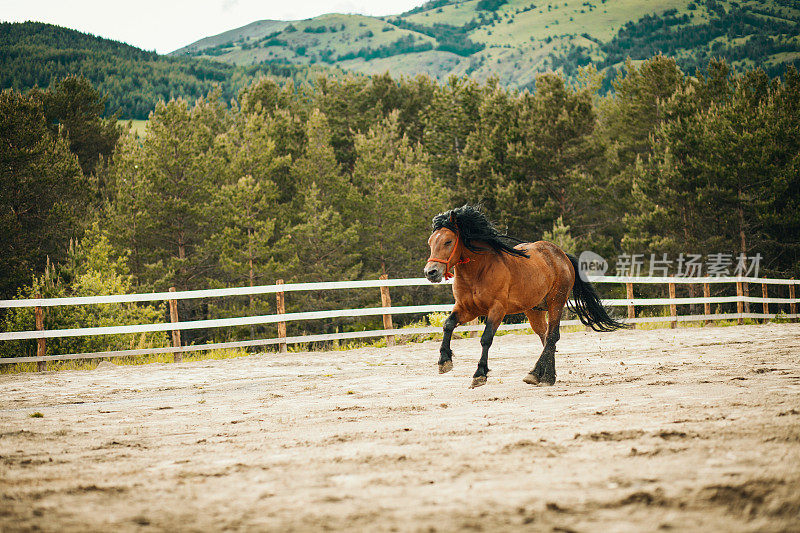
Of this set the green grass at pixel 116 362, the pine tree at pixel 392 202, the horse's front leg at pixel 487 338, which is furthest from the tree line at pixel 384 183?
the horse's front leg at pixel 487 338

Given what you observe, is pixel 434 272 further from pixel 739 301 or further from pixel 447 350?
pixel 739 301

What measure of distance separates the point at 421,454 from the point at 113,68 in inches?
4200

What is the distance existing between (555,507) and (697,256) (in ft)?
105

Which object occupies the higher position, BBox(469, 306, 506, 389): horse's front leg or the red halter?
the red halter

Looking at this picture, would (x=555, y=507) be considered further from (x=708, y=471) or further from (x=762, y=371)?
(x=762, y=371)

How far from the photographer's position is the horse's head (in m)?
6.45

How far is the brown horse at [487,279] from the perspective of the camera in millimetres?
6746

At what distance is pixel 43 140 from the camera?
29.3m

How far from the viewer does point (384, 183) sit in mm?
37906

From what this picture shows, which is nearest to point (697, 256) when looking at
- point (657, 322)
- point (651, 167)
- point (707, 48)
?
point (651, 167)

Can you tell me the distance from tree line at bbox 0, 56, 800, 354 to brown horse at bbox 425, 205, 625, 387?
2377cm

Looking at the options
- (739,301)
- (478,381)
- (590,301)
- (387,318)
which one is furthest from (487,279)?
(739,301)

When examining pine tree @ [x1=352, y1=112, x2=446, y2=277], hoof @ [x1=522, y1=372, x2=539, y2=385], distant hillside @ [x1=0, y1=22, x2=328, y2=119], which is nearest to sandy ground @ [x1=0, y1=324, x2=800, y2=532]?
hoof @ [x1=522, y1=372, x2=539, y2=385]

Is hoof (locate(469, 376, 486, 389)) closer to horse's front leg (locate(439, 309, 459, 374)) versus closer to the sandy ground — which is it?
the sandy ground
